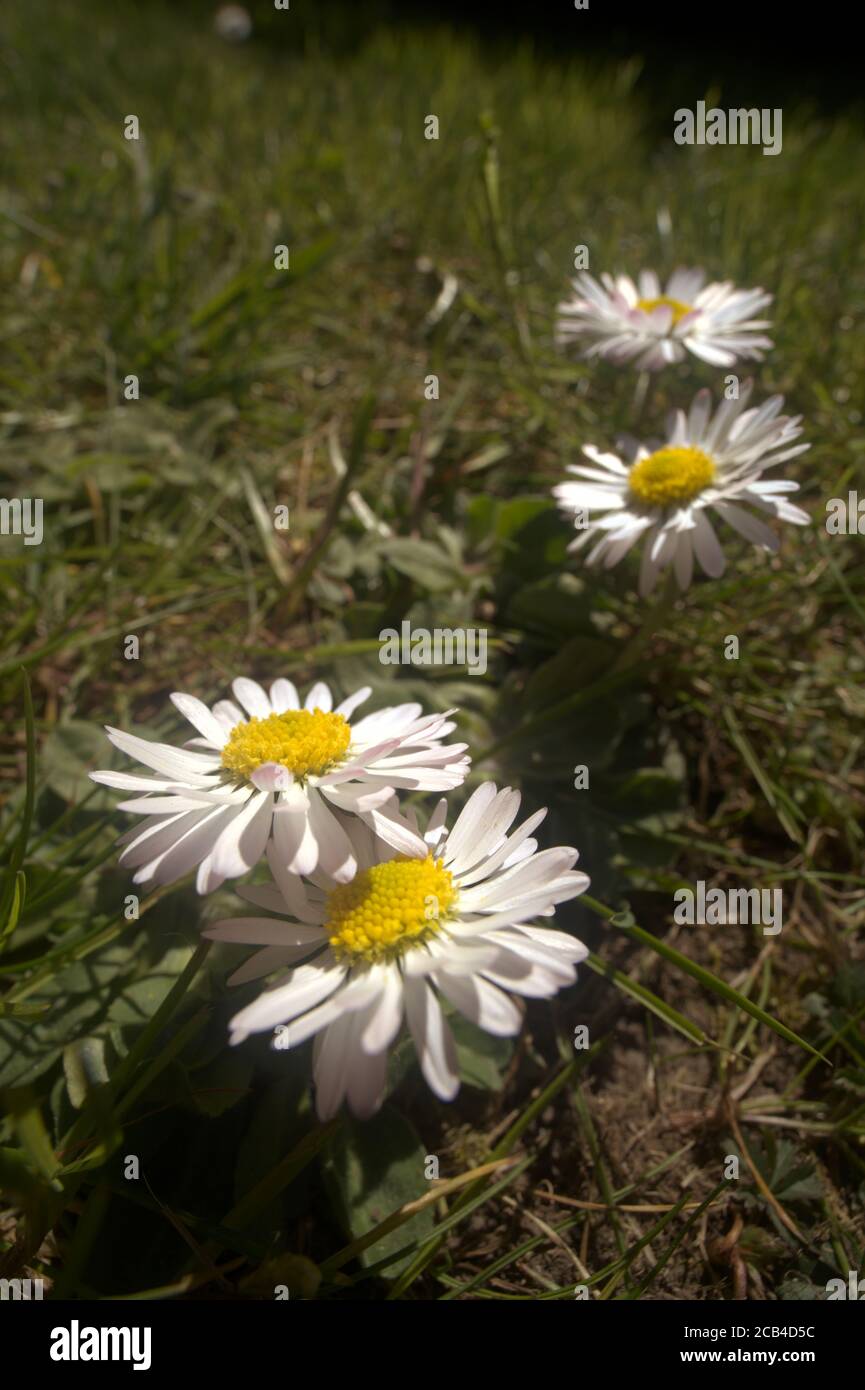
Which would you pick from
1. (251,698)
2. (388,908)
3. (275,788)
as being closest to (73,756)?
(251,698)

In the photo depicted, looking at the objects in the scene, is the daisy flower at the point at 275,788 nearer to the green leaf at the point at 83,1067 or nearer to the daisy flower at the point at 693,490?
the green leaf at the point at 83,1067

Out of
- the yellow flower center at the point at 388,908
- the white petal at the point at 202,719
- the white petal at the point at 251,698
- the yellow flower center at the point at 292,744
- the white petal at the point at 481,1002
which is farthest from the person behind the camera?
the white petal at the point at 251,698

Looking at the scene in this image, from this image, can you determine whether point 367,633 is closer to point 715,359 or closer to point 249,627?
point 249,627

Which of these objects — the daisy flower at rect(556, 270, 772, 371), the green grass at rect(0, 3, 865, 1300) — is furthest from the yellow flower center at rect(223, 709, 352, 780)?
the daisy flower at rect(556, 270, 772, 371)

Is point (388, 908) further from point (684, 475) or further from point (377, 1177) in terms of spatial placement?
point (684, 475)

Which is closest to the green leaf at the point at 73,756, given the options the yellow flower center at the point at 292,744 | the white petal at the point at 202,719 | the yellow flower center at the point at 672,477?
the white petal at the point at 202,719
